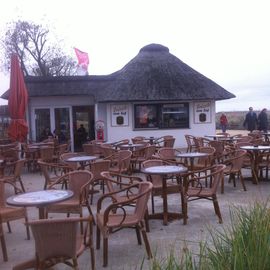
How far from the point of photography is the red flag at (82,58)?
24922 mm

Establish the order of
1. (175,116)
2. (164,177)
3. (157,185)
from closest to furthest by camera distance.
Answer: (164,177), (157,185), (175,116)

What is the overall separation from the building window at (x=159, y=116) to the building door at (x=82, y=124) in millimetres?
1969

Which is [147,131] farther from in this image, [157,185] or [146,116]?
[157,185]

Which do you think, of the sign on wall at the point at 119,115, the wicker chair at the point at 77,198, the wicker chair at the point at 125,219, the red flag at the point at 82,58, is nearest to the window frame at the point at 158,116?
the sign on wall at the point at 119,115

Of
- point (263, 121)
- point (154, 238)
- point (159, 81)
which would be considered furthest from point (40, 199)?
point (263, 121)

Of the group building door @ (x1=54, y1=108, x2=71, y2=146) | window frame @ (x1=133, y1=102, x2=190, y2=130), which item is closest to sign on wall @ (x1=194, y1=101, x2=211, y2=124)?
window frame @ (x1=133, y1=102, x2=190, y2=130)

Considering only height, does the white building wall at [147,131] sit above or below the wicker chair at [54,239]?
above

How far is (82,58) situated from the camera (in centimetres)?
2514

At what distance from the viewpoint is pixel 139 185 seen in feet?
17.4

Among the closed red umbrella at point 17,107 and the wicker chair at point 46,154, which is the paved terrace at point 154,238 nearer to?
the wicker chair at point 46,154

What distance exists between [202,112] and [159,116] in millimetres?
2025

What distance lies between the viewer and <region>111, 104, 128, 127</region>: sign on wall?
18953mm

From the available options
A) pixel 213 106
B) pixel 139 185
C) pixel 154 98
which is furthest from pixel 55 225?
pixel 213 106

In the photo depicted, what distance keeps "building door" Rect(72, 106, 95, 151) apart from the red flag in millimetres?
6471
